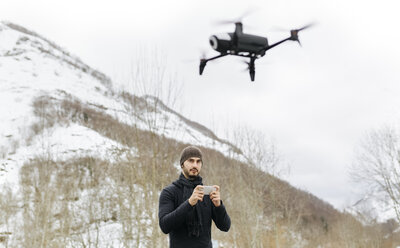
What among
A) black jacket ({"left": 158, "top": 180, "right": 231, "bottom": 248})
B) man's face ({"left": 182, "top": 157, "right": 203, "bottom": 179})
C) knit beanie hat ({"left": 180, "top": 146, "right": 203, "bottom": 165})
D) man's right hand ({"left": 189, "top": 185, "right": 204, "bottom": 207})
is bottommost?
black jacket ({"left": 158, "top": 180, "right": 231, "bottom": 248})

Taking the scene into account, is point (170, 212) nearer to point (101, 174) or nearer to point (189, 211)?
A: point (189, 211)

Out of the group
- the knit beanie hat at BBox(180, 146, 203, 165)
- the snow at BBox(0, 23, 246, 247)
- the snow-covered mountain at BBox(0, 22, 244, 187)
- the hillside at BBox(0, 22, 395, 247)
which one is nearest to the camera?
the knit beanie hat at BBox(180, 146, 203, 165)

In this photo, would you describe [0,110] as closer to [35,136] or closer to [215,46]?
[35,136]

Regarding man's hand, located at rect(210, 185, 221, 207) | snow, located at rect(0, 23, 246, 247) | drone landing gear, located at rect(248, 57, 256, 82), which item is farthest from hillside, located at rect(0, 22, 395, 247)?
man's hand, located at rect(210, 185, 221, 207)

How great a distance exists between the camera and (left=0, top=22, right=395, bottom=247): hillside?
14.3 m

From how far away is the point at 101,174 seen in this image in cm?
2330

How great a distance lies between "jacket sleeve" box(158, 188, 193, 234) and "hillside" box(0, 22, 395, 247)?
774 centimetres

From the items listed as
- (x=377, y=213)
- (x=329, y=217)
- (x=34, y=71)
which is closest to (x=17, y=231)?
(x=377, y=213)

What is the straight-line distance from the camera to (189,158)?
2.66 metres

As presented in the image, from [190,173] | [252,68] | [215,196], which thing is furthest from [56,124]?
[215,196]

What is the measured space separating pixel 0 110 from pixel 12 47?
29244mm

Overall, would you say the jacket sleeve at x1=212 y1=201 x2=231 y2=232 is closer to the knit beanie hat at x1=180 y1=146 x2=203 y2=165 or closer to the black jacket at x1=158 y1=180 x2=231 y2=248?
the black jacket at x1=158 y1=180 x2=231 y2=248

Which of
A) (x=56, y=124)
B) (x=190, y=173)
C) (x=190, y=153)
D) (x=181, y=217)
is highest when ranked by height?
(x=56, y=124)

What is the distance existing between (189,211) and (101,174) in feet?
71.5
